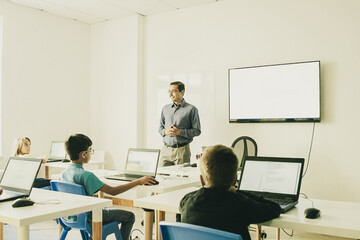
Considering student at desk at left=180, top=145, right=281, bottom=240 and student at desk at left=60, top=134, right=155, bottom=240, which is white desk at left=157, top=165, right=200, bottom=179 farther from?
student at desk at left=180, top=145, right=281, bottom=240

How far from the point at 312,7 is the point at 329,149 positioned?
1.64 m

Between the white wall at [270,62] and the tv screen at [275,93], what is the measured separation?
0.34 ft

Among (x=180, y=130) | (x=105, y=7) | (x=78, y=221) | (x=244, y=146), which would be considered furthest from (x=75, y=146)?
(x=105, y=7)

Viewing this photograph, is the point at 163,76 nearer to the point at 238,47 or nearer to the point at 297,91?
the point at 238,47

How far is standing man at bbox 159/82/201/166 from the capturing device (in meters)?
4.39

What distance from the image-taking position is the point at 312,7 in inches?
172

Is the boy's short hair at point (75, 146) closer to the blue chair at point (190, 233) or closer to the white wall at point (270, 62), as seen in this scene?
the blue chair at point (190, 233)

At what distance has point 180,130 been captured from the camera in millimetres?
4340

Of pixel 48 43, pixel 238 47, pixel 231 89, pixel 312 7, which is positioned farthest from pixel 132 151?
pixel 48 43

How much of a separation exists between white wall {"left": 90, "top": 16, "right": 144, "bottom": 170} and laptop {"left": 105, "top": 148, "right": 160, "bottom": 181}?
8.02 feet

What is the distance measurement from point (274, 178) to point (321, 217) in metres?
0.40

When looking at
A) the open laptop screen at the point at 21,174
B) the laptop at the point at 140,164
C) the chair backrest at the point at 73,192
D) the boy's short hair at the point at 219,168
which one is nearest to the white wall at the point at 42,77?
the laptop at the point at 140,164

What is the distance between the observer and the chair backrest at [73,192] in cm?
249

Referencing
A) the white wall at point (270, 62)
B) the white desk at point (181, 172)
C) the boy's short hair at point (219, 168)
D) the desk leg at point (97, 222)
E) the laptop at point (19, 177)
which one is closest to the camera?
the boy's short hair at point (219, 168)
